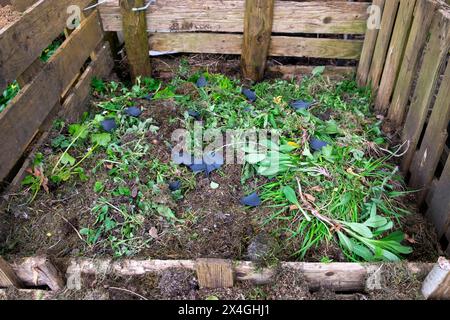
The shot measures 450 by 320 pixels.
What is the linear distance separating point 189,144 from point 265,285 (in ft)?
4.17

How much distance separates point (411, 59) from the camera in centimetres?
281

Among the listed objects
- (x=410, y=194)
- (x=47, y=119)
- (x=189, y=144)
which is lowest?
(x=410, y=194)

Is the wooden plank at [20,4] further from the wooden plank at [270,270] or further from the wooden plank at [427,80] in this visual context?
the wooden plank at [427,80]

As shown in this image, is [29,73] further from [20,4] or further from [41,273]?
[41,273]

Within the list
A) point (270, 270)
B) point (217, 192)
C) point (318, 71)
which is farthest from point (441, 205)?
point (318, 71)

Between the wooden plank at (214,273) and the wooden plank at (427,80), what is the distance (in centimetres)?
172

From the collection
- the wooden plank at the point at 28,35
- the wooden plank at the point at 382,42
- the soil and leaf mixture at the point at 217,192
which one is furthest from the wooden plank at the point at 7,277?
the wooden plank at the point at 382,42

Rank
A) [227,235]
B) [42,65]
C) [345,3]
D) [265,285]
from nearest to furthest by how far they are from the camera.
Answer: [265,285] < [227,235] < [42,65] < [345,3]

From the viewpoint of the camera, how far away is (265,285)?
2086 millimetres

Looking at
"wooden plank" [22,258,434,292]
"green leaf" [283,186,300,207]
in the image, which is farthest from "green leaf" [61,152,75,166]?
"green leaf" [283,186,300,207]

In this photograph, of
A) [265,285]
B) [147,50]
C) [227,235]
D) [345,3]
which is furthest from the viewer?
[147,50]

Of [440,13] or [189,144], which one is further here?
[189,144]

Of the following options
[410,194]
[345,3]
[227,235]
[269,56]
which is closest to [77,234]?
[227,235]
